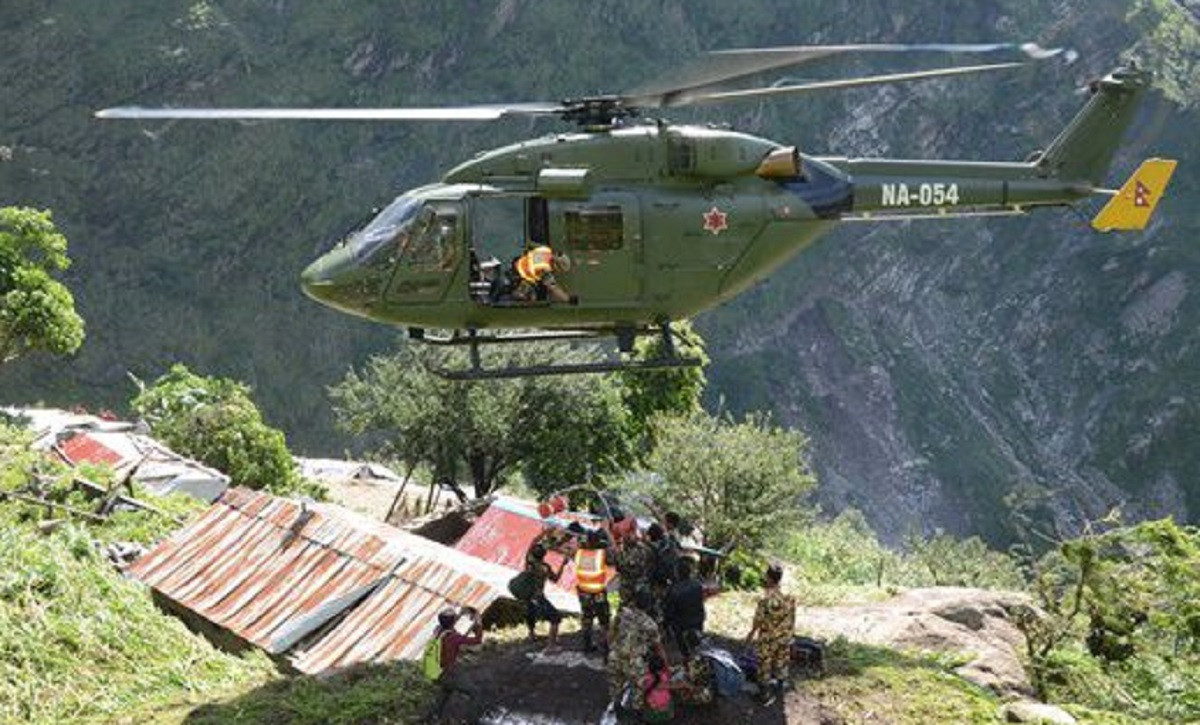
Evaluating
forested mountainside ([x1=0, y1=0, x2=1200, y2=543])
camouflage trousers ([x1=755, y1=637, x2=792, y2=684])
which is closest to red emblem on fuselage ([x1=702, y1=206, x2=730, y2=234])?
camouflage trousers ([x1=755, y1=637, x2=792, y2=684])

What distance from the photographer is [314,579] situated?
16406 mm

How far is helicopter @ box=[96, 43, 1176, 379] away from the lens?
1287 cm

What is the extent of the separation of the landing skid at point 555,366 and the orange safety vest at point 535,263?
920mm

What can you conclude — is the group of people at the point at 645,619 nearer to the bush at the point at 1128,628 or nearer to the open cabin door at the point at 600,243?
the open cabin door at the point at 600,243

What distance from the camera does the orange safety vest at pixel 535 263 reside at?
12.9 m

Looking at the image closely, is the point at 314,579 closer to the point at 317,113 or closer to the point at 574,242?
the point at 574,242

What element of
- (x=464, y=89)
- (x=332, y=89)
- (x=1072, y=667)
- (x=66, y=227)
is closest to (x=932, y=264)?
(x=464, y=89)

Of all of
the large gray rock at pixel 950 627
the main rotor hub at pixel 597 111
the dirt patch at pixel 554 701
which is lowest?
the large gray rock at pixel 950 627

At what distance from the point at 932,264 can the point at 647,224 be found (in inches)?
3820

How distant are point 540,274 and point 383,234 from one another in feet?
5.90

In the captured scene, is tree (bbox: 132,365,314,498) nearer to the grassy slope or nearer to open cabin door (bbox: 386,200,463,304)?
the grassy slope

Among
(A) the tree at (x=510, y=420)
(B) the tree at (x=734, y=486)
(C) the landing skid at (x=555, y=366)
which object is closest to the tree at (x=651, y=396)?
(A) the tree at (x=510, y=420)

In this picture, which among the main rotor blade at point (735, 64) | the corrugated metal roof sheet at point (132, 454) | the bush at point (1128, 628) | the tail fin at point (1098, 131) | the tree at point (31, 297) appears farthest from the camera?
the tree at point (31, 297)

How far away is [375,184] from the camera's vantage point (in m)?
92.2
